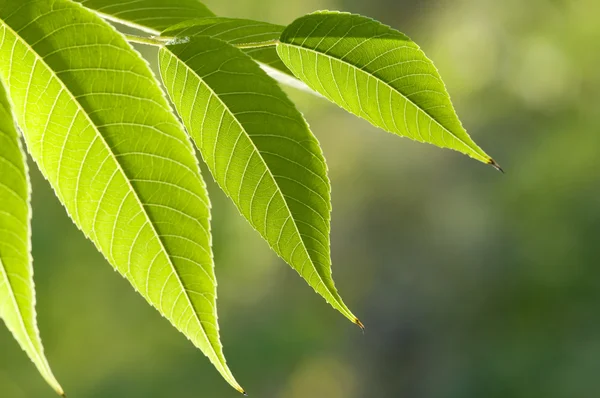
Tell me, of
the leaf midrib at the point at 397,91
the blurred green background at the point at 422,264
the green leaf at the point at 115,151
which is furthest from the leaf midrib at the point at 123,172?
the blurred green background at the point at 422,264

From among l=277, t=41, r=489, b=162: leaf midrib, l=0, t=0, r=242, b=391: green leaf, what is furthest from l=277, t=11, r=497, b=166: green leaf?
l=0, t=0, r=242, b=391: green leaf

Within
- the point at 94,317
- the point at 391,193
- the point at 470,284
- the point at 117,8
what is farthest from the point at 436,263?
the point at 117,8

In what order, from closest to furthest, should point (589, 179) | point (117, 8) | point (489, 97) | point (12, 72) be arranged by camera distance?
point (12, 72) → point (117, 8) → point (589, 179) → point (489, 97)

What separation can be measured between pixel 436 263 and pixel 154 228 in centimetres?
618

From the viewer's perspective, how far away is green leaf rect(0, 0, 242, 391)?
36 centimetres

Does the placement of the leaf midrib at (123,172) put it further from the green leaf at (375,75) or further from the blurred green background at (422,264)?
the blurred green background at (422,264)

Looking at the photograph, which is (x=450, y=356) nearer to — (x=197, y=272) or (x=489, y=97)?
(x=489, y=97)

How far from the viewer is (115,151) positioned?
1.22 feet

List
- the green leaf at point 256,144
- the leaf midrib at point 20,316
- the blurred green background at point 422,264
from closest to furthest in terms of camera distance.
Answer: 1. the leaf midrib at point 20,316
2. the green leaf at point 256,144
3. the blurred green background at point 422,264

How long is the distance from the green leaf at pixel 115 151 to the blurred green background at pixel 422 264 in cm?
567

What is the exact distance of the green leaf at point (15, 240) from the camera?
0.32m

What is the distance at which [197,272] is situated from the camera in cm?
38

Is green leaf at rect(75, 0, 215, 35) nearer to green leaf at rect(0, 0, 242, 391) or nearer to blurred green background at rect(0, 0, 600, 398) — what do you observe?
green leaf at rect(0, 0, 242, 391)

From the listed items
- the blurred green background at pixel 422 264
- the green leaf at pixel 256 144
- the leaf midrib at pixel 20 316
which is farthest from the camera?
the blurred green background at pixel 422 264
